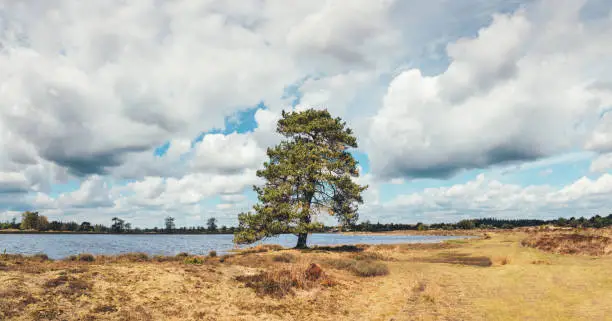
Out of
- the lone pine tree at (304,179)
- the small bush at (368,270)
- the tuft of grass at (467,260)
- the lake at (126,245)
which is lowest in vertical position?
the lake at (126,245)

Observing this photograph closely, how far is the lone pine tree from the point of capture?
110ft

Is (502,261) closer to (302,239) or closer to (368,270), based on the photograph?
(368,270)

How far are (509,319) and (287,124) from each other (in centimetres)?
2979

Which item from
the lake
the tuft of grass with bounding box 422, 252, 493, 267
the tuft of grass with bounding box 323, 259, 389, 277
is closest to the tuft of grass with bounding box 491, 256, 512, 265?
the tuft of grass with bounding box 422, 252, 493, 267

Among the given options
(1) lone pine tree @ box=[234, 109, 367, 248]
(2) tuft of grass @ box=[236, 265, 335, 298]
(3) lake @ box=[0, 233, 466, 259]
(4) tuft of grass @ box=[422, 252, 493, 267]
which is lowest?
(3) lake @ box=[0, 233, 466, 259]

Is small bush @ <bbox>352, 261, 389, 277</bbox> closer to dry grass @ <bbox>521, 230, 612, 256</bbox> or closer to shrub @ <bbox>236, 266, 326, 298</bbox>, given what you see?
shrub @ <bbox>236, 266, 326, 298</bbox>

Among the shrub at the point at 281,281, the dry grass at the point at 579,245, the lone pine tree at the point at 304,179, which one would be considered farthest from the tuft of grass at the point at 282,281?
the dry grass at the point at 579,245

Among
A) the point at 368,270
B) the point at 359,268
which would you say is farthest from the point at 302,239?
the point at 368,270

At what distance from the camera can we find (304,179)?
1410 inches

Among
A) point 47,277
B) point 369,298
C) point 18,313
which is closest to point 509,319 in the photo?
point 369,298

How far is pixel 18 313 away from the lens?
31.1 ft

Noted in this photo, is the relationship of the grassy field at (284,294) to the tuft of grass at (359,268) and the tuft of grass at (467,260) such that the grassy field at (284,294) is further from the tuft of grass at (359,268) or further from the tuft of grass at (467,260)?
the tuft of grass at (467,260)

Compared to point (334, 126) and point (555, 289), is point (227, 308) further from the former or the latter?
point (334, 126)

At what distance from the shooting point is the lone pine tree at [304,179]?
33.6 m
